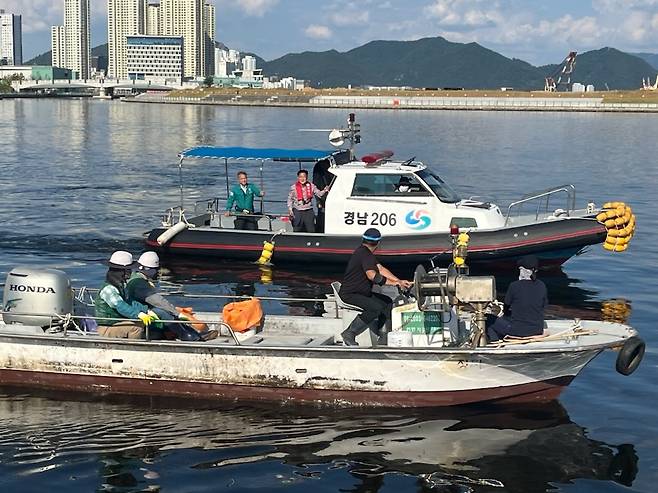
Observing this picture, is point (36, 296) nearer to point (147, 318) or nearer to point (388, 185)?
point (147, 318)

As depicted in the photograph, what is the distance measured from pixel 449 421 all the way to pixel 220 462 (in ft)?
10.1

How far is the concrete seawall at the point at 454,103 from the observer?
13600 centimetres

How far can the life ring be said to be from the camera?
38.3 ft

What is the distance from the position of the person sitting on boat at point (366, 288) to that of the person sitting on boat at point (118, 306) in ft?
8.78

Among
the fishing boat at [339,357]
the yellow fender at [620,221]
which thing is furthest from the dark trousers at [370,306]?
the yellow fender at [620,221]

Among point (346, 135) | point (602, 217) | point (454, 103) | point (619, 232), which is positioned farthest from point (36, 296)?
point (454, 103)

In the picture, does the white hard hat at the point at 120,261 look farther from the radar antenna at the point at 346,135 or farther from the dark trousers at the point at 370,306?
the radar antenna at the point at 346,135

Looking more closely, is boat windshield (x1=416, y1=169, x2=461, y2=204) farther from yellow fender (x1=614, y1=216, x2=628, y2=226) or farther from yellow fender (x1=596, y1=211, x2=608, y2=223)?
yellow fender (x1=614, y1=216, x2=628, y2=226)

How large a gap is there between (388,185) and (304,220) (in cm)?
231

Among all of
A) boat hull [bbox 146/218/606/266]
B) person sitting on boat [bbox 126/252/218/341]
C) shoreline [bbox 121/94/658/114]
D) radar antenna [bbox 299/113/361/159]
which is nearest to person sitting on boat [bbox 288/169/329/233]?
boat hull [bbox 146/218/606/266]

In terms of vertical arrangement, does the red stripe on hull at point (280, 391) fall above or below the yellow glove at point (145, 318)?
below

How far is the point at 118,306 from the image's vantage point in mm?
12570

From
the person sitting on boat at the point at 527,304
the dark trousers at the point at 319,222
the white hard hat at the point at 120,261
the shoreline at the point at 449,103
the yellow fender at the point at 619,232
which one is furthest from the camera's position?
the shoreline at the point at 449,103

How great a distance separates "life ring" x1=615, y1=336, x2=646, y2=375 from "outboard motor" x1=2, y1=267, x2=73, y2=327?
7550 millimetres
